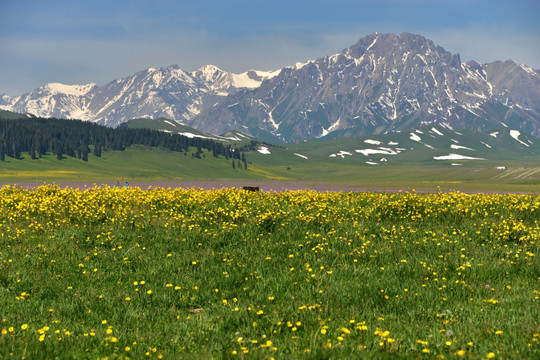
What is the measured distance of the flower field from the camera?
6.93 meters

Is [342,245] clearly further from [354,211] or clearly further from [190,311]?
[190,311]

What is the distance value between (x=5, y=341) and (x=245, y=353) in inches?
141

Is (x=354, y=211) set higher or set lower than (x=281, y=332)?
higher

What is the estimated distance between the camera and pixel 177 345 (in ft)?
23.1

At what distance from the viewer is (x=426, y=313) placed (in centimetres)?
845

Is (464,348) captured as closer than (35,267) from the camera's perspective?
Yes

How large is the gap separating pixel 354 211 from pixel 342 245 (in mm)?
4203

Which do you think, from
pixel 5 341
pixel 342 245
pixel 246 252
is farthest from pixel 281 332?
pixel 342 245

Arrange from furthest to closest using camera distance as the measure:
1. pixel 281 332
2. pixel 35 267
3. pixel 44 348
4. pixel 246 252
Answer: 1. pixel 246 252
2. pixel 35 267
3. pixel 281 332
4. pixel 44 348

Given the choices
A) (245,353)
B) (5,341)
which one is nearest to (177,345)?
(245,353)

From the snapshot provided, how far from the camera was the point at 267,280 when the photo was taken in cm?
1027

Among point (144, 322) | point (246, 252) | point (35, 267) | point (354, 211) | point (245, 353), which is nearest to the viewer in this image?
point (245, 353)

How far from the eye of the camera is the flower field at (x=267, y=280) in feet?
22.7

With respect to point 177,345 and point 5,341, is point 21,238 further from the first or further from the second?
point 177,345
